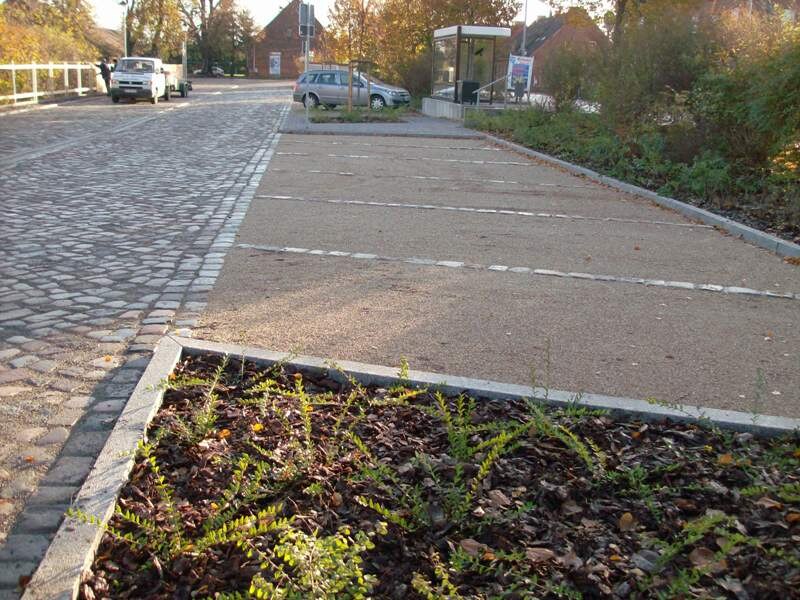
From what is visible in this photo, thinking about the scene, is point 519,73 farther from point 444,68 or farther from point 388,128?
point 388,128

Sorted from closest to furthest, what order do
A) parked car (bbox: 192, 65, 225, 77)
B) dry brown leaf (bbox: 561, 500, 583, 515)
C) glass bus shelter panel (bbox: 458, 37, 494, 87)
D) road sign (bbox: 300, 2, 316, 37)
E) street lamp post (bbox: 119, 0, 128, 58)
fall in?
dry brown leaf (bbox: 561, 500, 583, 515), road sign (bbox: 300, 2, 316, 37), glass bus shelter panel (bbox: 458, 37, 494, 87), street lamp post (bbox: 119, 0, 128, 58), parked car (bbox: 192, 65, 225, 77)

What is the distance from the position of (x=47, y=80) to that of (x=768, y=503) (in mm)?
37060

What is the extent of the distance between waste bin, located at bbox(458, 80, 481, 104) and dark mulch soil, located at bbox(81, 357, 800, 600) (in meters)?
27.7

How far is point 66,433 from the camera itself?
381 cm

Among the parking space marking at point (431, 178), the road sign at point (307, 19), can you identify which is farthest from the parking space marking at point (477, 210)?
the road sign at point (307, 19)

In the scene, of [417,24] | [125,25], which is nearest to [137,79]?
[417,24]

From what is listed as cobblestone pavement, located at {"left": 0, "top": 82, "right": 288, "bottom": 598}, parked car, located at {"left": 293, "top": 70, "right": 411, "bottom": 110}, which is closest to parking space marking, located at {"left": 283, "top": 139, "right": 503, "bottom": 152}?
cobblestone pavement, located at {"left": 0, "top": 82, "right": 288, "bottom": 598}

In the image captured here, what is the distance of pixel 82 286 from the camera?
252 inches

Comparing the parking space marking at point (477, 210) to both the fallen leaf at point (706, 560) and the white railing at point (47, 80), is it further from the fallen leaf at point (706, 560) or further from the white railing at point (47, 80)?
the white railing at point (47, 80)

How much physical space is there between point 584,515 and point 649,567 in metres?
0.39

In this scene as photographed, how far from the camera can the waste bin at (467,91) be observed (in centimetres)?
3056

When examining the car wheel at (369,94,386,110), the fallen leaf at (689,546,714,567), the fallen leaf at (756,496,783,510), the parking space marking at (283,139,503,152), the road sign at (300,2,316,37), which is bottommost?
the fallen leaf at (689,546,714,567)

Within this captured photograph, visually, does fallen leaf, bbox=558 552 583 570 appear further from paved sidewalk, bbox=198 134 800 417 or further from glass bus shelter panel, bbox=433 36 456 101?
glass bus shelter panel, bbox=433 36 456 101

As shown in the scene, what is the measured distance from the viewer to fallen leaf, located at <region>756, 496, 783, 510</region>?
3.19m
